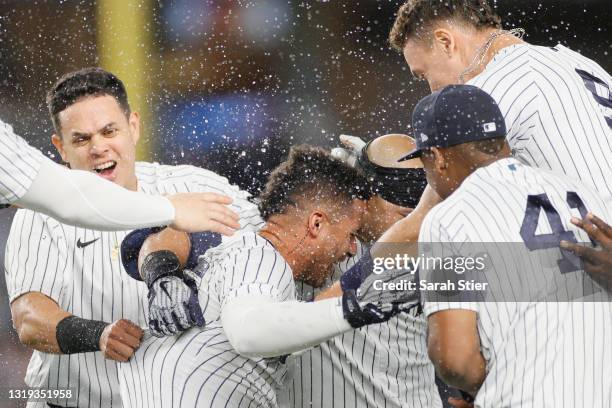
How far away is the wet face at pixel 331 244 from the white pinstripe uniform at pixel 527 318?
1.89ft

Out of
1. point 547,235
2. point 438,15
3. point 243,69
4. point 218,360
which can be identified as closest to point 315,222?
point 218,360

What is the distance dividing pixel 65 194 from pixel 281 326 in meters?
0.55

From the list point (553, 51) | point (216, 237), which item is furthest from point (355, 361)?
point (553, 51)

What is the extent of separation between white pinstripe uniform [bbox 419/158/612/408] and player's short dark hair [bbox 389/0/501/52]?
1016mm

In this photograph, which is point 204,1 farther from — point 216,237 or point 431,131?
point 431,131

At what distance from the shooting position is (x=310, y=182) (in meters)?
2.77

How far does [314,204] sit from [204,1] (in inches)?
111

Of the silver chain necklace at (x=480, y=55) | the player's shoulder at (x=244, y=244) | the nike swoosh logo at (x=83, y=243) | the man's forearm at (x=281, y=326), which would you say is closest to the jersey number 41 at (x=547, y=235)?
the man's forearm at (x=281, y=326)

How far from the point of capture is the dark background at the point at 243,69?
16.6ft

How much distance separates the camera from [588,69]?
9.44 ft

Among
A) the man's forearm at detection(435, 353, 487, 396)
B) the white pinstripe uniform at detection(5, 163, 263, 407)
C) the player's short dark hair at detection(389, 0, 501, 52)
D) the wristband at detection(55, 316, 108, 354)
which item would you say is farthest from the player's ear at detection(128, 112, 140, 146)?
the man's forearm at detection(435, 353, 487, 396)

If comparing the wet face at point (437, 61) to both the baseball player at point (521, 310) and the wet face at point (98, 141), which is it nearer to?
the baseball player at point (521, 310)

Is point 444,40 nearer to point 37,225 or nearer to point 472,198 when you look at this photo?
point 472,198
